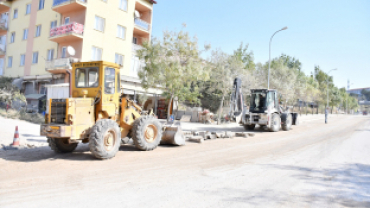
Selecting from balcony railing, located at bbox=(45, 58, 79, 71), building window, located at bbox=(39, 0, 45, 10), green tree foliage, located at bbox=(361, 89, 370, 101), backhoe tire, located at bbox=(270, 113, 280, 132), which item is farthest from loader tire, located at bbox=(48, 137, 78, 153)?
green tree foliage, located at bbox=(361, 89, 370, 101)

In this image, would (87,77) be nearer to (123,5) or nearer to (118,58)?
(118,58)

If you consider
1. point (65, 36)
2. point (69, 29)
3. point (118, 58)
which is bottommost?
point (118, 58)

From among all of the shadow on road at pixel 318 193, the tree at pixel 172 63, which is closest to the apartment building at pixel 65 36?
the tree at pixel 172 63

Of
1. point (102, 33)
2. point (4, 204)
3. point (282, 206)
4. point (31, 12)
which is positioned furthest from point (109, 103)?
point (31, 12)

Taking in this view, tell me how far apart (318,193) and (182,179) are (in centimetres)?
271

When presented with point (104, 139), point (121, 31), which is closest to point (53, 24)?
point (121, 31)

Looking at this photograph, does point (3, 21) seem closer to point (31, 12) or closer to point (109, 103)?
point (31, 12)

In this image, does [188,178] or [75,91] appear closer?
[188,178]

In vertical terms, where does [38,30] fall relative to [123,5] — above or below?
below

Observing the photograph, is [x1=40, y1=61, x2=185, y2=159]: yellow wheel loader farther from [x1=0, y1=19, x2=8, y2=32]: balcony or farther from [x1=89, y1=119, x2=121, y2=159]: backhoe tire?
[x1=0, y1=19, x2=8, y2=32]: balcony

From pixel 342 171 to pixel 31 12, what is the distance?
29.5 m

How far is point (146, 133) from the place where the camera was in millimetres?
8836

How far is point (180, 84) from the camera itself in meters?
16.0

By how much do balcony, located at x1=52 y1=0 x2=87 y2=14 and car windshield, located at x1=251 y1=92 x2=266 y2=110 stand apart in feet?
50.6
